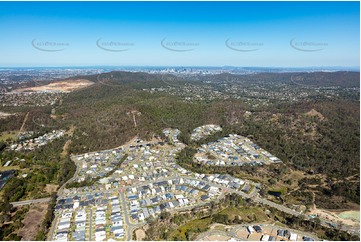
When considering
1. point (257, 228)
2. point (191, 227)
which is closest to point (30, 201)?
point (191, 227)

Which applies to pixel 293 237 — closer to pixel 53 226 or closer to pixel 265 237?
pixel 265 237

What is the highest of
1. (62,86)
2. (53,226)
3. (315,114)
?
(62,86)

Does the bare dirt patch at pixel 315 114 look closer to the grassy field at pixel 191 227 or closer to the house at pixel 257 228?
the house at pixel 257 228

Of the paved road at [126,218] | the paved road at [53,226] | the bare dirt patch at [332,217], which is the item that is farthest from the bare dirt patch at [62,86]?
the bare dirt patch at [332,217]

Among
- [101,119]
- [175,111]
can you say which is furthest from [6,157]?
[175,111]

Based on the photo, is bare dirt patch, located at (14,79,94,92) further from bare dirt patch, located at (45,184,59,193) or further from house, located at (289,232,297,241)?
house, located at (289,232,297,241)
